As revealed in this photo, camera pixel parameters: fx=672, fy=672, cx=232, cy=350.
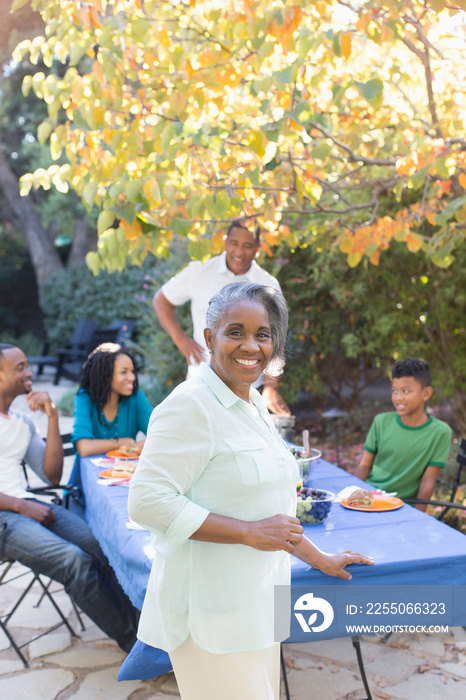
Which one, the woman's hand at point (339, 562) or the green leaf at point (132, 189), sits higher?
the green leaf at point (132, 189)

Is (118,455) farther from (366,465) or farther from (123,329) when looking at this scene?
(123,329)

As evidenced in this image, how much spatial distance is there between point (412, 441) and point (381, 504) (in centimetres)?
96

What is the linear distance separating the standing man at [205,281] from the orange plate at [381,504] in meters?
1.17

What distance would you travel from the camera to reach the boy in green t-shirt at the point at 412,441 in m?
3.37

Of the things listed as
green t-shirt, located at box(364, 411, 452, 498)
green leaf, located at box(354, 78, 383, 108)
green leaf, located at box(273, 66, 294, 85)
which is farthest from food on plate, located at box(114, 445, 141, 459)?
green leaf, located at box(354, 78, 383, 108)

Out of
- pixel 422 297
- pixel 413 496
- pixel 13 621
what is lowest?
pixel 13 621

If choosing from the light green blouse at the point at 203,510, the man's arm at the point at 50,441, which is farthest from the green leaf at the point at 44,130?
the light green blouse at the point at 203,510

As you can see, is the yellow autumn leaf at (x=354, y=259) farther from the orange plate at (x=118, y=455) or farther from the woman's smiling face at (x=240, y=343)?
the woman's smiling face at (x=240, y=343)

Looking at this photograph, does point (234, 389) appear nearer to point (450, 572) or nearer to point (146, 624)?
point (146, 624)

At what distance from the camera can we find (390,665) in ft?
9.71

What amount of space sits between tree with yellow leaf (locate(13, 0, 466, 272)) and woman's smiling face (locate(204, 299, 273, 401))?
157 cm

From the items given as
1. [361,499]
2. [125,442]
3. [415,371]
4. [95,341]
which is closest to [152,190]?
[125,442]

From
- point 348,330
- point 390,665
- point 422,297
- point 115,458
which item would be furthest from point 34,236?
point 390,665

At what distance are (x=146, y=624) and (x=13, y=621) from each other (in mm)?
2222
